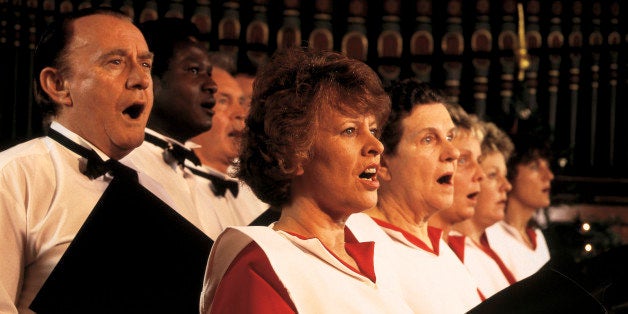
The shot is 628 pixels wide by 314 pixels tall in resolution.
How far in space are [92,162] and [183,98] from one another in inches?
47.1

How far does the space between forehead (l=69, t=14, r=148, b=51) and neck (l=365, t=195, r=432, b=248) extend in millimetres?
1019

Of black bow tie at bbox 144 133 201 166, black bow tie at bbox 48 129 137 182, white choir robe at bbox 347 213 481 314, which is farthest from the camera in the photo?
black bow tie at bbox 144 133 201 166

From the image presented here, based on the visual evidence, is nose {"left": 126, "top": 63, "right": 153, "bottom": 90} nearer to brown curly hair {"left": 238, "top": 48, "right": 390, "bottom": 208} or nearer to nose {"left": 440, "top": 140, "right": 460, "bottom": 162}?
brown curly hair {"left": 238, "top": 48, "right": 390, "bottom": 208}

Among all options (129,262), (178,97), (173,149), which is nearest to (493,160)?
(178,97)

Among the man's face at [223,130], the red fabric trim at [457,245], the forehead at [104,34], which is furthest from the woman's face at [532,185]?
the forehead at [104,34]

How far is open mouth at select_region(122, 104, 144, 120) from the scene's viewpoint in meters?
2.92

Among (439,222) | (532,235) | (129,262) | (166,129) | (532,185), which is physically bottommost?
(532,235)

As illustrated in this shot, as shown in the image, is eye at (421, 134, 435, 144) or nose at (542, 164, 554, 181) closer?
eye at (421, 134, 435, 144)

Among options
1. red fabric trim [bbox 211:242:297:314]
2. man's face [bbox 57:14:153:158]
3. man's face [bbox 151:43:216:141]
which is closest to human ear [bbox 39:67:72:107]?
man's face [bbox 57:14:153:158]

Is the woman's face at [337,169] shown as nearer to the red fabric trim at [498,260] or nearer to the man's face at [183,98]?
the man's face at [183,98]

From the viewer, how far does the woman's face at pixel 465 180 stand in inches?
164

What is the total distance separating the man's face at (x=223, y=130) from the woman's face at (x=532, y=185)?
1.78m

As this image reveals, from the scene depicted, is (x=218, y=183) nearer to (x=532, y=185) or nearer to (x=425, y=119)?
(x=425, y=119)

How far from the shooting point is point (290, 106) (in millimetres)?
2518
